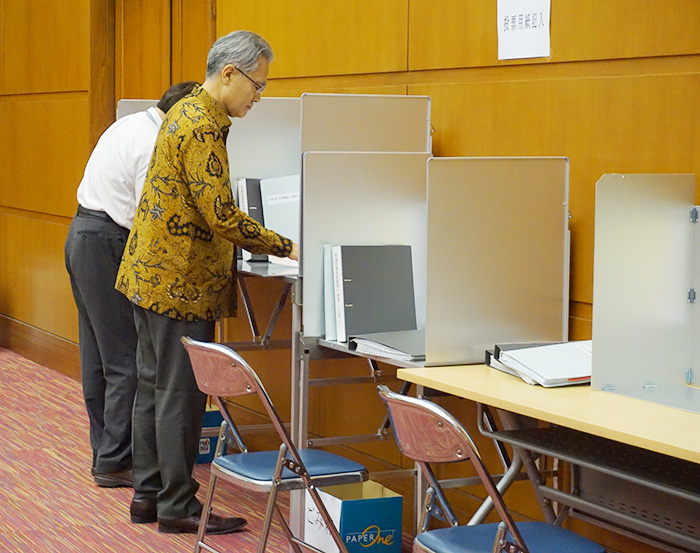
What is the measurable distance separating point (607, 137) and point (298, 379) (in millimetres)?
1233

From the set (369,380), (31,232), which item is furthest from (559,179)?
(31,232)

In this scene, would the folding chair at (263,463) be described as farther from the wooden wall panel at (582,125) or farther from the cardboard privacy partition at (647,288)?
the wooden wall panel at (582,125)

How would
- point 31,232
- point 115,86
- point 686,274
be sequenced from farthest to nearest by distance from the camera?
1. point 31,232
2. point 115,86
3. point 686,274

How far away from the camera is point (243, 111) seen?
3326mm

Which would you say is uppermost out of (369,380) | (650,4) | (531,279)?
(650,4)

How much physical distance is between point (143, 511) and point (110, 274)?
932 millimetres

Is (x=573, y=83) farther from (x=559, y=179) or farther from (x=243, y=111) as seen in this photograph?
(x=243, y=111)

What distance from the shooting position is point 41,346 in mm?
6750

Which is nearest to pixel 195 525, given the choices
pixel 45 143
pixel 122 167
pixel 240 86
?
pixel 122 167

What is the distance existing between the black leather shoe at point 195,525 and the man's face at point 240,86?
1424 mm

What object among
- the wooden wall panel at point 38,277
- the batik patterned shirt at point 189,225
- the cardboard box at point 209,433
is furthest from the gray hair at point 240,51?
the wooden wall panel at point 38,277

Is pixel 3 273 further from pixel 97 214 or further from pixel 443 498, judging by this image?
pixel 443 498

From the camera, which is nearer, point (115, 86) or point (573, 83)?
point (573, 83)

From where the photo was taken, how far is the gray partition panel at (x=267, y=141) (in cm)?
416
